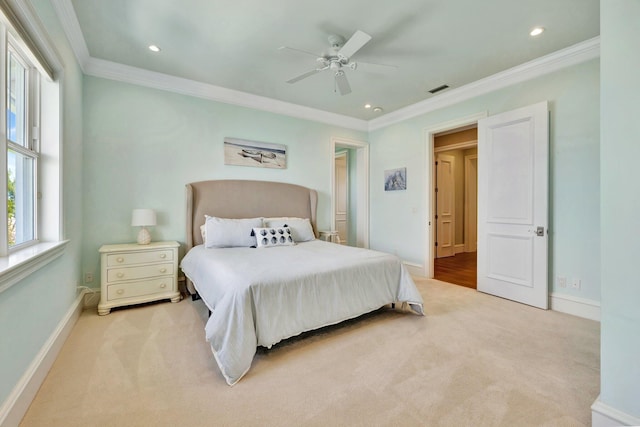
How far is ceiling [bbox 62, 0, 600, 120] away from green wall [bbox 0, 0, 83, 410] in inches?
15.3

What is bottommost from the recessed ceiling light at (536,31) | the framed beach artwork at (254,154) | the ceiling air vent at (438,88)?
the framed beach artwork at (254,154)

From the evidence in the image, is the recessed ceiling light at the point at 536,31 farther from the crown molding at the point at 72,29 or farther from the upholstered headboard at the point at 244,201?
the crown molding at the point at 72,29

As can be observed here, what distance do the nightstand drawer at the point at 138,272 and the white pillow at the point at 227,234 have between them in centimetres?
50

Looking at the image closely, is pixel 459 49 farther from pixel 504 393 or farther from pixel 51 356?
pixel 51 356

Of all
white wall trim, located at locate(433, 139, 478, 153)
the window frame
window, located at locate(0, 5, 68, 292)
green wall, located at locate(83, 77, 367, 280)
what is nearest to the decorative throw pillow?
green wall, located at locate(83, 77, 367, 280)

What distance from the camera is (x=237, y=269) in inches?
89.3

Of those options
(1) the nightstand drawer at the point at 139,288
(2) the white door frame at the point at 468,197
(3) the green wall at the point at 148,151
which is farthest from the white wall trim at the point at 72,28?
(2) the white door frame at the point at 468,197

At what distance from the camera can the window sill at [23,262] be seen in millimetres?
1277

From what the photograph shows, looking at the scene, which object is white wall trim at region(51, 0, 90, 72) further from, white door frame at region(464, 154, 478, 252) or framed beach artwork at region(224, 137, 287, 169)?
white door frame at region(464, 154, 478, 252)

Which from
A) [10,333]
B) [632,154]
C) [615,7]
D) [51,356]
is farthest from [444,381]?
[51,356]

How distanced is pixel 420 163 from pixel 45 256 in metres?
4.43

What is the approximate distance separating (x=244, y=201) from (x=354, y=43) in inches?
99.2

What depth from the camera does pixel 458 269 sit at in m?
5.03

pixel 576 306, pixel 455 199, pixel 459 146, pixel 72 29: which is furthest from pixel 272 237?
pixel 455 199
